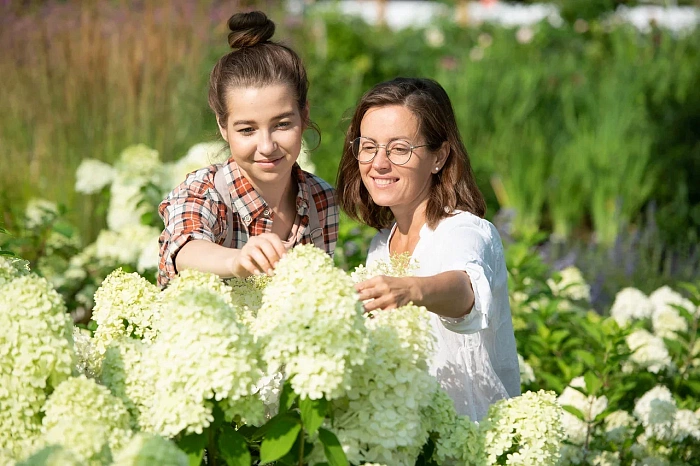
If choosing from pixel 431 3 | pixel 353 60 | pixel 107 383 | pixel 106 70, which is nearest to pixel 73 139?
pixel 106 70

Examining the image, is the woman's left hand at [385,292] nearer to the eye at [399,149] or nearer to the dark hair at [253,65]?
the eye at [399,149]

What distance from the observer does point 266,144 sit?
8.29 ft

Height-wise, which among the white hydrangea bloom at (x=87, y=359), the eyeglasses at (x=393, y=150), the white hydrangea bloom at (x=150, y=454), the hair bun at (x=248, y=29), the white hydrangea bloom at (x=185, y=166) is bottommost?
the white hydrangea bloom at (x=150, y=454)

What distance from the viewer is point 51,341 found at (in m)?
1.60

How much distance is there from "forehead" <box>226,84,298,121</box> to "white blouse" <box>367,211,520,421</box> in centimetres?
56

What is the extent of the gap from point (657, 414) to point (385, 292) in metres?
1.64

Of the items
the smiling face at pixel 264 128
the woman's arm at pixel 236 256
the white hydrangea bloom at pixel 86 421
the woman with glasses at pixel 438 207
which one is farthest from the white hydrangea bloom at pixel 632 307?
the white hydrangea bloom at pixel 86 421

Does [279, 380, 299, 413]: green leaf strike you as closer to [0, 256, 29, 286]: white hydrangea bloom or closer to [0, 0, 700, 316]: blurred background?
[0, 256, 29, 286]: white hydrangea bloom

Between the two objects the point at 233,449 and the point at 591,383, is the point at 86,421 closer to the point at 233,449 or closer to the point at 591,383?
the point at 233,449

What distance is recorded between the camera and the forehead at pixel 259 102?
100 inches

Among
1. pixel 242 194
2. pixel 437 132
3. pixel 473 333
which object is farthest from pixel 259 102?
pixel 473 333

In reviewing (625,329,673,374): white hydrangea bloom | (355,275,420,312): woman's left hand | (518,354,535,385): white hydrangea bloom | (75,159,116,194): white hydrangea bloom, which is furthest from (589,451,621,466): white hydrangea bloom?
(75,159,116,194): white hydrangea bloom

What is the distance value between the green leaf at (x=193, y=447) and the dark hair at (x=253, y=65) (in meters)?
1.27

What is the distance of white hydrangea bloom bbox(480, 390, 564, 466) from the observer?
1867mm
